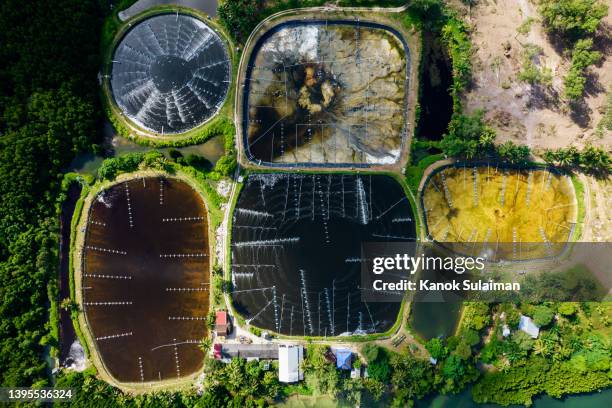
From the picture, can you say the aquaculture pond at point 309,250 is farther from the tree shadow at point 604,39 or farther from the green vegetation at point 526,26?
the tree shadow at point 604,39

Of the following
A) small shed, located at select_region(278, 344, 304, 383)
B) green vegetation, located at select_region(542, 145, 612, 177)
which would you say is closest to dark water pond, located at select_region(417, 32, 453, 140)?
green vegetation, located at select_region(542, 145, 612, 177)

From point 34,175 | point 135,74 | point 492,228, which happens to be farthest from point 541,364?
point 34,175

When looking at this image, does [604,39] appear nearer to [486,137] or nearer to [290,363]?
[486,137]

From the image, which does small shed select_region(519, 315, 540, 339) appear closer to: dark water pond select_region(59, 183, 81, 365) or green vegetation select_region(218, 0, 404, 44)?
green vegetation select_region(218, 0, 404, 44)

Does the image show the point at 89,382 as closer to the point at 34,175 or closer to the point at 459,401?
the point at 34,175

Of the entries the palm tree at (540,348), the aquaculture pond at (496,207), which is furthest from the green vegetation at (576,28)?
the palm tree at (540,348)

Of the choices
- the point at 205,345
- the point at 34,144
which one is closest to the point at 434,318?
the point at 205,345
